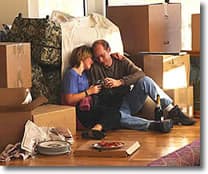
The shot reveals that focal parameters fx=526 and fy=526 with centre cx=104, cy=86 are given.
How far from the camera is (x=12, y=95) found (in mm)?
1704

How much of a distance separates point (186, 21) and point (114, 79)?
388 millimetres

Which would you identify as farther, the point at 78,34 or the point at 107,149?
the point at 78,34

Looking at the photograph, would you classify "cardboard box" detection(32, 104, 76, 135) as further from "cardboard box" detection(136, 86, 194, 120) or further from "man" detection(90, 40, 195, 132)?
"cardboard box" detection(136, 86, 194, 120)

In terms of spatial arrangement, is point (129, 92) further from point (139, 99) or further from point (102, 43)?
point (102, 43)

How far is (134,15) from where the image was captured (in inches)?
67.9

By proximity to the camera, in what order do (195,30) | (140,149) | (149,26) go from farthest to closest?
(149,26)
(140,149)
(195,30)

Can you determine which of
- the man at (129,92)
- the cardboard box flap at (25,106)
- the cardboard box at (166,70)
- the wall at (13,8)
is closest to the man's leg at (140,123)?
the man at (129,92)

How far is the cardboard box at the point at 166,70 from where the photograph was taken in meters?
1.55

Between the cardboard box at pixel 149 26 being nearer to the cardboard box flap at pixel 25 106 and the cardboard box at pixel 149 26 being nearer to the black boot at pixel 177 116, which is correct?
the black boot at pixel 177 116

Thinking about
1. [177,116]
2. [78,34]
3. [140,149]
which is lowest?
[140,149]

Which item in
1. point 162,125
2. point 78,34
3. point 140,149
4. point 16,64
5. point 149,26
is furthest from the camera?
point 78,34

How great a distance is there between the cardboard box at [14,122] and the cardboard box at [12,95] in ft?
0.10

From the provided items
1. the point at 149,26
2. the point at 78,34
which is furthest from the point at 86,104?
the point at 78,34

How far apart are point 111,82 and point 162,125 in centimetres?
25
